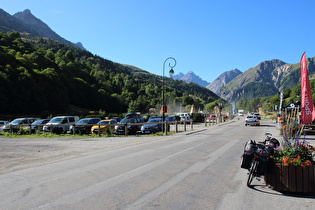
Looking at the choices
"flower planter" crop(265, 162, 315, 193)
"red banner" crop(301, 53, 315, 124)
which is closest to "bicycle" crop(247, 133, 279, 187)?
"flower planter" crop(265, 162, 315, 193)

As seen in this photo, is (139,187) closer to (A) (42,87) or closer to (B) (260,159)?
(B) (260,159)

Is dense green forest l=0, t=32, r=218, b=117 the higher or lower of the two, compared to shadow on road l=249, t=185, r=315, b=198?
higher

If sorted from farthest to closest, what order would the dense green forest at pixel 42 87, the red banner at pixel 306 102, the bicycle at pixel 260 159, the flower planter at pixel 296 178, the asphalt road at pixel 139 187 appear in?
the dense green forest at pixel 42 87, the red banner at pixel 306 102, the bicycle at pixel 260 159, the flower planter at pixel 296 178, the asphalt road at pixel 139 187

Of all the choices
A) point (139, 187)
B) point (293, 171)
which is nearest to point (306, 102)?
point (293, 171)

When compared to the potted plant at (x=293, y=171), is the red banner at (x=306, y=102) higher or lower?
higher

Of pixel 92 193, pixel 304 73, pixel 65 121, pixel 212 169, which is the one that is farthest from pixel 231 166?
pixel 65 121

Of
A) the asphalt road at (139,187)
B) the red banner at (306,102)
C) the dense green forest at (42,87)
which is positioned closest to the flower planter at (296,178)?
the asphalt road at (139,187)

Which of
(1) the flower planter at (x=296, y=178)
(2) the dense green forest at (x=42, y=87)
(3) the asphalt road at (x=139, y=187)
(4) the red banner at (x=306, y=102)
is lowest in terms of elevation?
(3) the asphalt road at (x=139, y=187)

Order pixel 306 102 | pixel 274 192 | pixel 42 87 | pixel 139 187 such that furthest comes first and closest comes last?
pixel 42 87 → pixel 306 102 → pixel 139 187 → pixel 274 192

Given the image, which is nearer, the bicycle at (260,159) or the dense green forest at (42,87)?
the bicycle at (260,159)

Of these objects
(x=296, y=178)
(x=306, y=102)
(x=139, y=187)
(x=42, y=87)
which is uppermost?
(x=42, y=87)

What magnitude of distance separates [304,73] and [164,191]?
29.6ft

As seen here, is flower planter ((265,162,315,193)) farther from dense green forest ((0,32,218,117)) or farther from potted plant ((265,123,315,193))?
dense green forest ((0,32,218,117))

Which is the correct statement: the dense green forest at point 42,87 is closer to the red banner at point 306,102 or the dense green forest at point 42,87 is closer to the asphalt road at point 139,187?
the asphalt road at point 139,187
